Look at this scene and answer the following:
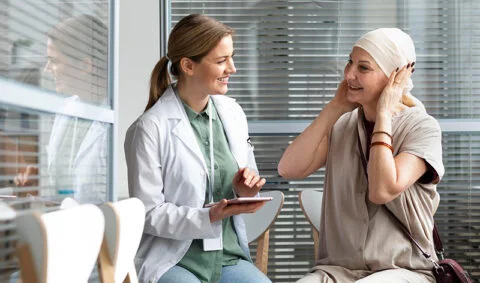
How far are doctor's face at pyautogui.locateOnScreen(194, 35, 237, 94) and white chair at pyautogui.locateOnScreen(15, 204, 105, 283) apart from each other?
1.59 meters

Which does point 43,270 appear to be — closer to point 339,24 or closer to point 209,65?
point 209,65

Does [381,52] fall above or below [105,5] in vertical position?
below

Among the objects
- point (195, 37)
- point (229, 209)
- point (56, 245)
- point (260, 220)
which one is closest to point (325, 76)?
point (260, 220)

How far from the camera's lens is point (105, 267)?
1.78m

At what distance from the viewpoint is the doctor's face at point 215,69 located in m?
3.05

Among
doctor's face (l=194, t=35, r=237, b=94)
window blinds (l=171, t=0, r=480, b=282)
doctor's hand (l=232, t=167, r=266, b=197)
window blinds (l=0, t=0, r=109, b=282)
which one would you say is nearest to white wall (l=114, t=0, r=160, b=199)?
window blinds (l=171, t=0, r=480, b=282)

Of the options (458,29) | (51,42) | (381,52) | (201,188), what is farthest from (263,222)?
(458,29)

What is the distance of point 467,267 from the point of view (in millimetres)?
4422

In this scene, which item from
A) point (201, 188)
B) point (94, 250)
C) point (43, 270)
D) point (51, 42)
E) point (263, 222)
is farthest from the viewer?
point (263, 222)

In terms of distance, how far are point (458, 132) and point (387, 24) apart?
694 mm

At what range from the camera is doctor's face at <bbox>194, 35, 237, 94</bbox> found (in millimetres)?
3049

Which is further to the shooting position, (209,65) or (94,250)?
(209,65)

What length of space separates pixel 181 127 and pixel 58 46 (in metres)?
0.53

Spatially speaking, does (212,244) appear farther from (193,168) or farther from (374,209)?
(374,209)
